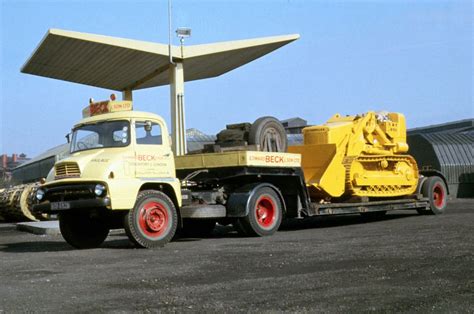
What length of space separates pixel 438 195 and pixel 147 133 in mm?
10174

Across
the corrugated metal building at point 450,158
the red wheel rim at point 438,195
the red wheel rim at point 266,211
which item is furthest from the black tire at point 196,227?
the corrugated metal building at point 450,158

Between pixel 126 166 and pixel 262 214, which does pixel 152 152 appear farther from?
pixel 262 214

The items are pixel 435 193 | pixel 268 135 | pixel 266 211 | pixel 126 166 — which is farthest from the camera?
pixel 435 193

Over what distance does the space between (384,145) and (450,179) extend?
17843mm

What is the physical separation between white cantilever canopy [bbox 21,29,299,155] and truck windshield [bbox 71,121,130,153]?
10.6ft

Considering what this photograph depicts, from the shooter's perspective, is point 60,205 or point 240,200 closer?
point 60,205

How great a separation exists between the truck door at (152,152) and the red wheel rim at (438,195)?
9.35 metres

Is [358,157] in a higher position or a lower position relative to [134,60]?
lower

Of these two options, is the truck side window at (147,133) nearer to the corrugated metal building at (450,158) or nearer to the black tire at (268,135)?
the black tire at (268,135)

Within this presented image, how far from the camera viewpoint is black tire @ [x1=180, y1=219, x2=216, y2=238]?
14523 mm

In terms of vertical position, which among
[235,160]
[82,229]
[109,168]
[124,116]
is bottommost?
[82,229]

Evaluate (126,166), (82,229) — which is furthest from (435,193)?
(82,229)

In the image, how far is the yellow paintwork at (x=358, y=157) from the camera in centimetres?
1549

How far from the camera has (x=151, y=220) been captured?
37.5ft
